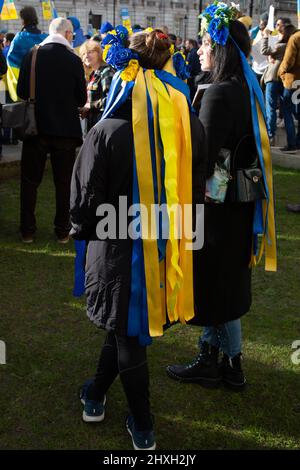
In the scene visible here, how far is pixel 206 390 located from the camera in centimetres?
325

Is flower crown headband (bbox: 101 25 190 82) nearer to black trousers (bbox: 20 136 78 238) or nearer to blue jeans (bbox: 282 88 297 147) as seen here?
Result: black trousers (bbox: 20 136 78 238)

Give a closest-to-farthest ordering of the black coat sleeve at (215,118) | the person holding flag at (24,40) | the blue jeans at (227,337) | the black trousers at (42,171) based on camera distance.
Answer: the black coat sleeve at (215,118) → the blue jeans at (227,337) → the black trousers at (42,171) → the person holding flag at (24,40)

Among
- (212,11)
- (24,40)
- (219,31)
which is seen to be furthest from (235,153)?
(24,40)

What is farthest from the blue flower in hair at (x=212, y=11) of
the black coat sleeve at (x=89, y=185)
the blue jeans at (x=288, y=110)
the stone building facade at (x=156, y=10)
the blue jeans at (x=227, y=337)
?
the stone building facade at (x=156, y=10)

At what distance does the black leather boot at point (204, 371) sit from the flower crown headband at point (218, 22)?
1695 millimetres

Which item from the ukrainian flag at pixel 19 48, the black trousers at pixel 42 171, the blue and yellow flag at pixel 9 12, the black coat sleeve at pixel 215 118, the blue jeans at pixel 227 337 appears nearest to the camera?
the black coat sleeve at pixel 215 118

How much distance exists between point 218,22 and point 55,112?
259cm

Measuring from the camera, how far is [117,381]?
10.8ft

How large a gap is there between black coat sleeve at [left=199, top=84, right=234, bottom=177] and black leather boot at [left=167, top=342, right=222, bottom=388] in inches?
46.4

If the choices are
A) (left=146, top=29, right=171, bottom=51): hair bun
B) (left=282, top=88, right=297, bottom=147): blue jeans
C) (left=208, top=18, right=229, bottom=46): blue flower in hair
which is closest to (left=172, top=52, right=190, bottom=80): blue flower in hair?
(left=146, top=29, right=171, bottom=51): hair bun

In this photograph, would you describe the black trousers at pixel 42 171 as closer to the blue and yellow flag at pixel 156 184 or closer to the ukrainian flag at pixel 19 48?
the ukrainian flag at pixel 19 48

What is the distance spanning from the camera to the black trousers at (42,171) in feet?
17.1
